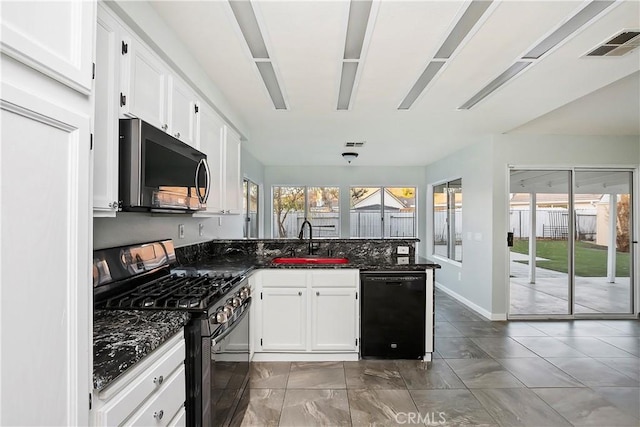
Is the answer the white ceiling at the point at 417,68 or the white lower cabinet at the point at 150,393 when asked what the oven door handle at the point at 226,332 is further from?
the white ceiling at the point at 417,68

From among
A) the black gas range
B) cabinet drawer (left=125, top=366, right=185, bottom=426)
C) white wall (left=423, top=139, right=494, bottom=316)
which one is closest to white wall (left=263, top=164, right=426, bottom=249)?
white wall (left=423, top=139, right=494, bottom=316)


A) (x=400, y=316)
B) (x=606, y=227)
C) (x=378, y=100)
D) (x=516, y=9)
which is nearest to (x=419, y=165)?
(x=606, y=227)

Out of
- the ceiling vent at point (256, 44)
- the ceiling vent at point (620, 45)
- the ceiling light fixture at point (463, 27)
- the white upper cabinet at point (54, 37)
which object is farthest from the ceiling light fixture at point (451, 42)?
the white upper cabinet at point (54, 37)

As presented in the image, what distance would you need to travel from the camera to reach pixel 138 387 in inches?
42.9

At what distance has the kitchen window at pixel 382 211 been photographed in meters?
7.68

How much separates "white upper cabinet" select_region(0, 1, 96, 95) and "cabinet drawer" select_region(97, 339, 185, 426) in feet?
2.97

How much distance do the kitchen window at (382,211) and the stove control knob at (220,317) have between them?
20.0ft

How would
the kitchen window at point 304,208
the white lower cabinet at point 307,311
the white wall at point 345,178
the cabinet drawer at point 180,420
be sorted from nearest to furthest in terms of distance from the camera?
the cabinet drawer at point 180,420 < the white lower cabinet at point 307,311 < the white wall at point 345,178 < the kitchen window at point 304,208

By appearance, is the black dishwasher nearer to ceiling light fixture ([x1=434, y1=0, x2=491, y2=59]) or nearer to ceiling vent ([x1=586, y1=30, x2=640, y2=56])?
ceiling light fixture ([x1=434, y1=0, x2=491, y2=59])

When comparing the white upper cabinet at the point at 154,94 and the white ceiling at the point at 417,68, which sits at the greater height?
the white ceiling at the point at 417,68

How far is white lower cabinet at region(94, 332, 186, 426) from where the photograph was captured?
3.17 ft

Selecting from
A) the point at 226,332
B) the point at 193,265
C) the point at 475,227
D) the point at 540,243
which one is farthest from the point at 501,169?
the point at 226,332

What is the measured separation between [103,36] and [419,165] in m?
6.86

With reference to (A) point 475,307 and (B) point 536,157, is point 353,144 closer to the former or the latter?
(B) point 536,157
